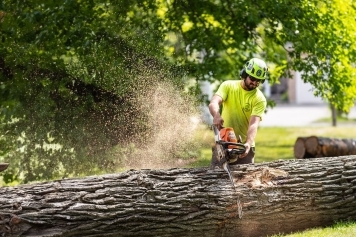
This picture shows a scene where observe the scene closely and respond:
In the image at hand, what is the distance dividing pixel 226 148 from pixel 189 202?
29.5 inches

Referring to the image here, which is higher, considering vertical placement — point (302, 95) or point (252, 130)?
point (302, 95)

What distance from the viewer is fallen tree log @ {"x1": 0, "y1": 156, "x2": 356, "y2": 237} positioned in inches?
240

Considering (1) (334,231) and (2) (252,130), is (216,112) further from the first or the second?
(1) (334,231)

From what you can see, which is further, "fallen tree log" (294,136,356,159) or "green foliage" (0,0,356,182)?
"fallen tree log" (294,136,356,159)

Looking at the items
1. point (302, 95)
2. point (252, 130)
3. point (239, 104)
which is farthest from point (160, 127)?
point (302, 95)

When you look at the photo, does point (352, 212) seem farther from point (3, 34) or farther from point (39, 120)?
point (3, 34)

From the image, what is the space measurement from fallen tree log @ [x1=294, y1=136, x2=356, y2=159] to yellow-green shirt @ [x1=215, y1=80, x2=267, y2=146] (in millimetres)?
5337

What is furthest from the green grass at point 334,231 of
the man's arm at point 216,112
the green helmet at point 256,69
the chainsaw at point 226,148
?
the green helmet at point 256,69

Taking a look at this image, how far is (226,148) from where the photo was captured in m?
7.00

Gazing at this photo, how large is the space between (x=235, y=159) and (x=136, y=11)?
5078mm

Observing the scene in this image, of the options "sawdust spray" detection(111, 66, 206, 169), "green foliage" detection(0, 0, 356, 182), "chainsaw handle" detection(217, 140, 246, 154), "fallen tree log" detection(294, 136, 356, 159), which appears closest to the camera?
"chainsaw handle" detection(217, 140, 246, 154)

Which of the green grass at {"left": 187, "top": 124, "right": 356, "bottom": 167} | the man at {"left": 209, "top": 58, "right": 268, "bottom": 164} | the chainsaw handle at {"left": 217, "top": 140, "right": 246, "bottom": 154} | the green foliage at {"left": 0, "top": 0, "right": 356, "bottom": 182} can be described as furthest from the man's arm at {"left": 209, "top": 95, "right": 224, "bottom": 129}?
the green grass at {"left": 187, "top": 124, "right": 356, "bottom": 167}

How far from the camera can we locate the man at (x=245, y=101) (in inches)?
296

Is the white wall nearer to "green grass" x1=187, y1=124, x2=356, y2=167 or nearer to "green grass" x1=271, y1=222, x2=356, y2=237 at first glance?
"green grass" x1=187, y1=124, x2=356, y2=167
